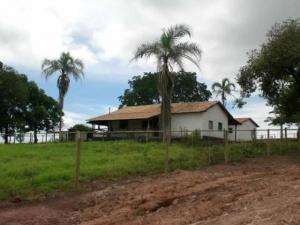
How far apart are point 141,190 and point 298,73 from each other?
1797cm

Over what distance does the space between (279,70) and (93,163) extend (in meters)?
13.5

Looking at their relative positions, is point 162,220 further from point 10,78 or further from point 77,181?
point 10,78

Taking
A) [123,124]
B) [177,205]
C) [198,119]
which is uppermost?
[198,119]

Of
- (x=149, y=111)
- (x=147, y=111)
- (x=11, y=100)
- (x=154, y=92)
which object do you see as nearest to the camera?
(x=149, y=111)

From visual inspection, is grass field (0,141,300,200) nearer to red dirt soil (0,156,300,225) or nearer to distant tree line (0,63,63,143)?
red dirt soil (0,156,300,225)

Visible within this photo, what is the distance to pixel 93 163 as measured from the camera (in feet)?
69.3

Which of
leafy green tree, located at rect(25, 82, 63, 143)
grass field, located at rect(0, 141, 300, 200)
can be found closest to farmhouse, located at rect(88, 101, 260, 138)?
leafy green tree, located at rect(25, 82, 63, 143)

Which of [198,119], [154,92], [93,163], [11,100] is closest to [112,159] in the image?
[93,163]

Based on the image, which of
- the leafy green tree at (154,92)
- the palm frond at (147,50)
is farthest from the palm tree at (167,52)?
the leafy green tree at (154,92)

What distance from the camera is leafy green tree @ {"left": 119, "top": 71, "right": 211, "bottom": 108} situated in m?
73.7

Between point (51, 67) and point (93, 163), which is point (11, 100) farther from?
point (93, 163)

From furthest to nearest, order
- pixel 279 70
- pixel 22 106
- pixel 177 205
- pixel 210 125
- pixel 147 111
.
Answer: pixel 22 106 < pixel 147 111 < pixel 210 125 < pixel 279 70 < pixel 177 205

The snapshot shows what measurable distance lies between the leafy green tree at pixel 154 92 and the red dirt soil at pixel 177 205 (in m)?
56.9

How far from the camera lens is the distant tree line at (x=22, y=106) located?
5484 centimetres
